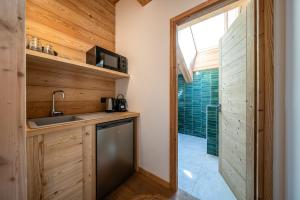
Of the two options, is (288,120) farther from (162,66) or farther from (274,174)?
(162,66)

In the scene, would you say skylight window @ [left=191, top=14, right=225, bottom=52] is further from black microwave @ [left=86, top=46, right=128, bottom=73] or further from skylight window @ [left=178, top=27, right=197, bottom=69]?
black microwave @ [left=86, top=46, right=128, bottom=73]

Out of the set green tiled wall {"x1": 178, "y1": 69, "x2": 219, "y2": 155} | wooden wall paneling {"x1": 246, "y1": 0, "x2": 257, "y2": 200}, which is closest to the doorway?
green tiled wall {"x1": 178, "y1": 69, "x2": 219, "y2": 155}

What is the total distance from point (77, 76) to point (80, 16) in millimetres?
876

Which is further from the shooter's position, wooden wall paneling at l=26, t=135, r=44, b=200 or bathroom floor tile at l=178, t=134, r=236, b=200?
bathroom floor tile at l=178, t=134, r=236, b=200

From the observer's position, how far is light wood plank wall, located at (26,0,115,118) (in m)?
1.41

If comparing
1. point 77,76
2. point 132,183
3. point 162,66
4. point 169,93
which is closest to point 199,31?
point 162,66

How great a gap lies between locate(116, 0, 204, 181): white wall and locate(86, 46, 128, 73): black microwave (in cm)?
15

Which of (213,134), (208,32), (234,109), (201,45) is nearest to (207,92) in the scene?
(201,45)

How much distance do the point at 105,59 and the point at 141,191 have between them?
1740 millimetres

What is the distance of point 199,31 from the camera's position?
3.38m

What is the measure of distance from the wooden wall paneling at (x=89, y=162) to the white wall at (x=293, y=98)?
153 centimetres

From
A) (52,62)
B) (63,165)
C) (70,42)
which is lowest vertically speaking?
(63,165)

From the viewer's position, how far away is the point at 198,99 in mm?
3852

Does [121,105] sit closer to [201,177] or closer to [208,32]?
[201,177]
